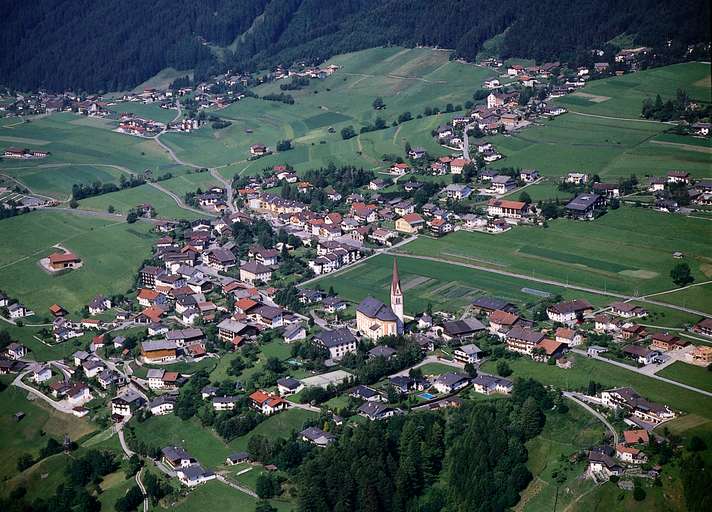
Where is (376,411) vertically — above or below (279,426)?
above

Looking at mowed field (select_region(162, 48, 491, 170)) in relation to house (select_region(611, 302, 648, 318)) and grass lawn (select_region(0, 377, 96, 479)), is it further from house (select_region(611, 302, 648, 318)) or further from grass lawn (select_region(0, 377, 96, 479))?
grass lawn (select_region(0, 377, 96, 479))

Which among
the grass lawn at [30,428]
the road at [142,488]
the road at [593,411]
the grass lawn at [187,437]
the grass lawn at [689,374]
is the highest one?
the grass lawn at [689,374]

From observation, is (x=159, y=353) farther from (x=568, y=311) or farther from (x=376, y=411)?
(x=568, y=311)

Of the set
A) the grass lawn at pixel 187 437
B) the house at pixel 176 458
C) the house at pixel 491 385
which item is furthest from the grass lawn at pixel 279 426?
the house at pixel 491 385

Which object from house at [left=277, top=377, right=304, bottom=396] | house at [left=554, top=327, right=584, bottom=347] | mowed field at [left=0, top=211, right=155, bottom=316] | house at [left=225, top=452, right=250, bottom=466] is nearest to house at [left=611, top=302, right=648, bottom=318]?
house at [left=554, top=327, right=584, bottom=347]

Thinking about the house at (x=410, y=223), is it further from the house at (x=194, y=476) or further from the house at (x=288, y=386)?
the house at (x=194, y=476)

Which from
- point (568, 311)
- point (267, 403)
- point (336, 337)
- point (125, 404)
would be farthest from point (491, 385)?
point (125, 404)

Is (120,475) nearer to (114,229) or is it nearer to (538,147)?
(114,229)
